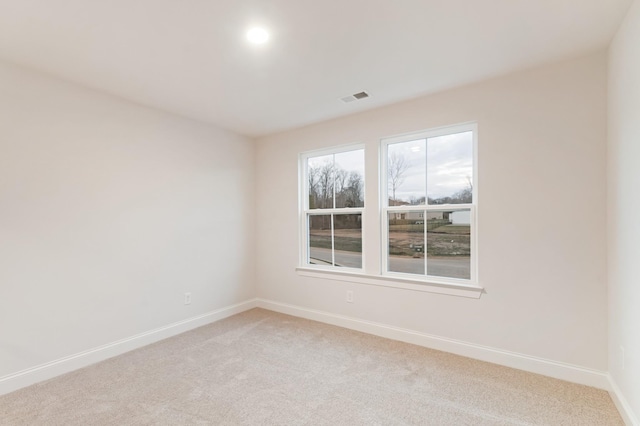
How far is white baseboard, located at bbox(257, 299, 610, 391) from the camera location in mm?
2248

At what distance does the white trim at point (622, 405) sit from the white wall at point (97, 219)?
3762mm

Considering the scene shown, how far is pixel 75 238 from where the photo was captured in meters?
2.59

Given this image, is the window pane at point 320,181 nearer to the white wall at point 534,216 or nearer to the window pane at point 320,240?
the window pane at point 320,240

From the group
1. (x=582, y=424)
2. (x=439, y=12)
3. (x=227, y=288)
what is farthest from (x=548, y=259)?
(x=227, y=288)

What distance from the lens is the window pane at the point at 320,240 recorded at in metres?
3.84

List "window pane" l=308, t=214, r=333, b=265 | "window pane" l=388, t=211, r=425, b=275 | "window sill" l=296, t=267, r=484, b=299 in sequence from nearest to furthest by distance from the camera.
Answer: "window sill" l=296, t=267, r=484, b=299 < "window pane" l=388, t=211, r=425, b=275 < "window pane" l=308, t=214, r=333, b=265

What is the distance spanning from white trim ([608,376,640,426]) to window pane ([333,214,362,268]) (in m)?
2.21

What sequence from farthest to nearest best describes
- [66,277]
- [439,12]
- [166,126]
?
[166,126], [66,277], [439,12]

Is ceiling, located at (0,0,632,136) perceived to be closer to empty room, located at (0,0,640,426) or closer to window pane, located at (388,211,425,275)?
empty room, located at (0,0,640,426)

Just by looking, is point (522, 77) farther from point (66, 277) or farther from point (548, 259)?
point (66, 277)

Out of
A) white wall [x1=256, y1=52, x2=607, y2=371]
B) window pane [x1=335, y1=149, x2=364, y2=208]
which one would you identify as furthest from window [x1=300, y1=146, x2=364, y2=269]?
white wall [x1=256, y1=52, x2=607, y2=371]

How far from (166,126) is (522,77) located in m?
3.49

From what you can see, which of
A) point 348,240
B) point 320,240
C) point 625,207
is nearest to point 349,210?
point 348,240

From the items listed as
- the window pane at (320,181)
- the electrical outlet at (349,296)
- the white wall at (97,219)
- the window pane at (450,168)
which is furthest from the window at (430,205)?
the white wall at (97,219)
